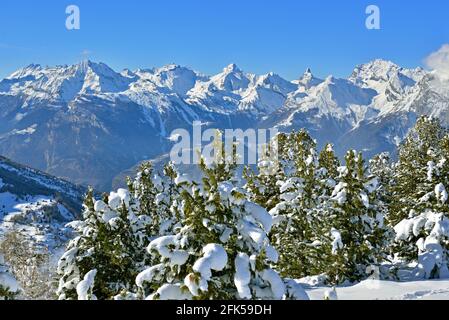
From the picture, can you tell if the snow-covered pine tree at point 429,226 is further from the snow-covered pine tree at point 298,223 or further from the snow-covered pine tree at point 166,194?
the snow-covered pine tree at point 166,194

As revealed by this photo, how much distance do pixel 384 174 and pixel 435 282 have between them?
29305 mm

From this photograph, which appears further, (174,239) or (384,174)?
(384,174)

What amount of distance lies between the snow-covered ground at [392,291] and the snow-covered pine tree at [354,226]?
4.34 ft

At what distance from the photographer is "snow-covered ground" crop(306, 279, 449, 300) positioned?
12.5 meters

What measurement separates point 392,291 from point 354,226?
350cm

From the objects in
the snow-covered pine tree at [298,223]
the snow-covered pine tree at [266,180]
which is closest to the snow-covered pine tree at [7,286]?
the snow-covered pine tree at [298,223]

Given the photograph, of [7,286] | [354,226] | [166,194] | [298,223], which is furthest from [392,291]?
[166,194]

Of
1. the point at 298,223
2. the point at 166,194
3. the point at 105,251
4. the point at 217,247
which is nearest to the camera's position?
the point at 217,247

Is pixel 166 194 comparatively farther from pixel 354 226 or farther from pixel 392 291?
pixel 392 291

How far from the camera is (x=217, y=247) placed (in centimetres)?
762

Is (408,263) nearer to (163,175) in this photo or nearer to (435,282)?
(435,282)

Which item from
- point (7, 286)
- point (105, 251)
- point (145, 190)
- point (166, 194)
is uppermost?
point (145, 190)
